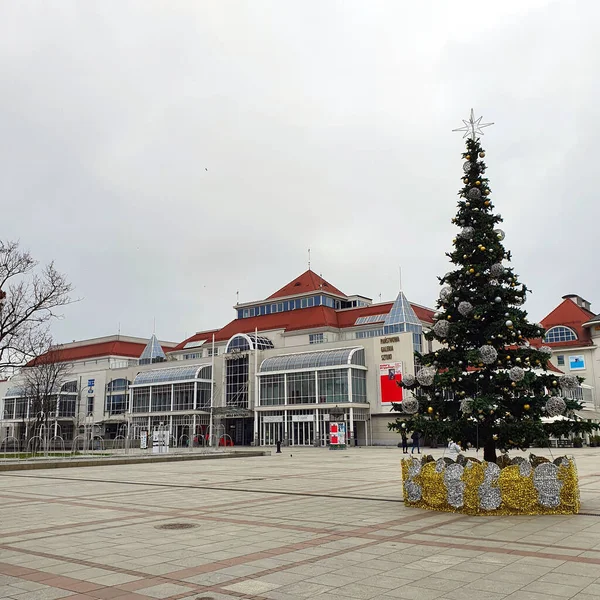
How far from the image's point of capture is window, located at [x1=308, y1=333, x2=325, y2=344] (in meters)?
69.9

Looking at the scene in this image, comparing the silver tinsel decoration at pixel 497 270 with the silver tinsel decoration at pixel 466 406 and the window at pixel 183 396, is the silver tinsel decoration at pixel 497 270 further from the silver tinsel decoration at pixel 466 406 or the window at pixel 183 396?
the window at pixel 183 396

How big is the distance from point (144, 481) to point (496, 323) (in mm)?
13729

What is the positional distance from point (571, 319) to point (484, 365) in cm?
7528

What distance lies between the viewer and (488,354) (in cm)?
1318

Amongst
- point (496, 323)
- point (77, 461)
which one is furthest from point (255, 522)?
point (77, 461)

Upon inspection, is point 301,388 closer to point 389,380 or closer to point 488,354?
point 389,380

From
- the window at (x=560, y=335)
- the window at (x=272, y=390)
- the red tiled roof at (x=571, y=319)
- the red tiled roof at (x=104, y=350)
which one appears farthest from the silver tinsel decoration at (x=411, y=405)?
the red tiled roof at (x=104, y=350)

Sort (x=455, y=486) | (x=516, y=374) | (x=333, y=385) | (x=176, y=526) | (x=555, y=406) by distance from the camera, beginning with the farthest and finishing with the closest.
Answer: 1. (x=333, y=385)
2. (x=516, y=374)
3. (x=555, y=406)
4. (x=455, y=486)
5. (x=176, y=526)

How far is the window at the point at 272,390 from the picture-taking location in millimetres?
64312

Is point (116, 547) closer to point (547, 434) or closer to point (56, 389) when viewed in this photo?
point (547, 434)

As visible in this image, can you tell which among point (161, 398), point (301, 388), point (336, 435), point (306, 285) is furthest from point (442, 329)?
point (306, 285)

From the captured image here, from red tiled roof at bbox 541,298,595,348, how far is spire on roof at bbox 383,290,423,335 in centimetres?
2489

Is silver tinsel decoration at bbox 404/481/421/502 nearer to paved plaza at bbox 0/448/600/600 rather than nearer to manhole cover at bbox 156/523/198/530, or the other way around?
paved plaza at bbox 0/448/600/600

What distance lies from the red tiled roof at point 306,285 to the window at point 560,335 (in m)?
28.1
